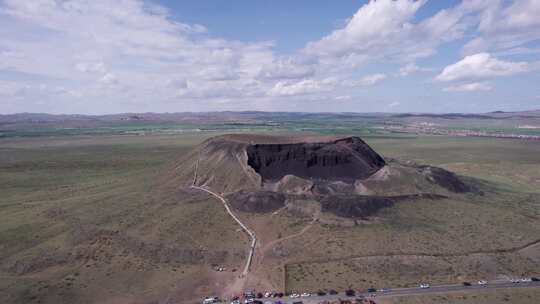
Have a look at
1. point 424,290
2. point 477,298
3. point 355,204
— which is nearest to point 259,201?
point 355,204

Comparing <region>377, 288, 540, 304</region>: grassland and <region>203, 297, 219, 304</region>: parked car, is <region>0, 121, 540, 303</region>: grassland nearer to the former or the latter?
<region>377, 288, 540, 304</region>: grassland

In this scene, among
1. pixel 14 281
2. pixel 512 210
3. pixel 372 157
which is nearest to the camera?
pixel 14 281

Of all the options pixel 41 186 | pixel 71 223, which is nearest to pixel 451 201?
pixel 71 223

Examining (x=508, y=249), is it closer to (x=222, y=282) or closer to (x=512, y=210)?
(x=512, y=210)

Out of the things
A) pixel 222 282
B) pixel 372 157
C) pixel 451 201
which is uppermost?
pixel 372 157

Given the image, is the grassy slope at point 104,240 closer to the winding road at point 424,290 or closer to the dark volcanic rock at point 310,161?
the winding road at point 424,290

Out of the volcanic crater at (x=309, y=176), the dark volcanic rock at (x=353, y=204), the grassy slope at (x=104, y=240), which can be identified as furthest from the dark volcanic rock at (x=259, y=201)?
the dark volcanic rock at (x=353, y=204)

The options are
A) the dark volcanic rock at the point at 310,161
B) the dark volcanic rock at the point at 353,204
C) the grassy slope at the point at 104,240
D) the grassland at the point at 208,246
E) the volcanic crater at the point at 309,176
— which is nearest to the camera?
the grassy slope at the point at 104,240

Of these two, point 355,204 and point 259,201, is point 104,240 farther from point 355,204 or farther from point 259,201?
point 355,204
